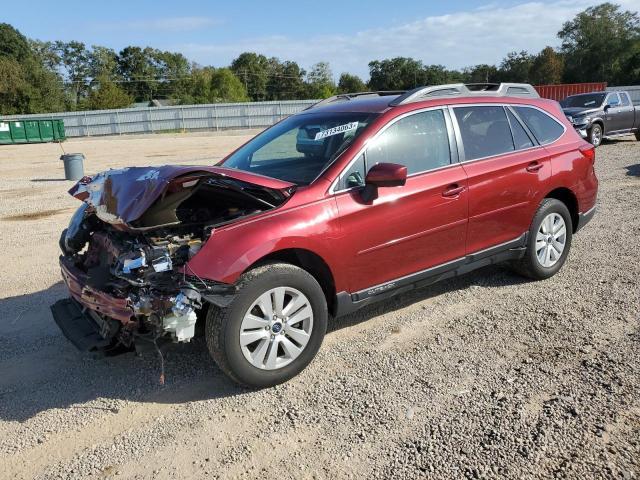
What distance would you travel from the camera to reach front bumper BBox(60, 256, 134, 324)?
3244 mm

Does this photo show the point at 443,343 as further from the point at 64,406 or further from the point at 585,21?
the point at 585,21

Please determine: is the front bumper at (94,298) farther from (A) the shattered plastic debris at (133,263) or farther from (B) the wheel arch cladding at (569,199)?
(B) the wheel arch cladding at (569,199)

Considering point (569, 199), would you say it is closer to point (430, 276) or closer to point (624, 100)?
point (430, 276)

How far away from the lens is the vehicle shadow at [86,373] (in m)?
3.50

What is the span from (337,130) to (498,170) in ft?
4.93

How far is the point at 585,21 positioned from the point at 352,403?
92477 mm

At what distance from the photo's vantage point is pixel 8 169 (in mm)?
19281

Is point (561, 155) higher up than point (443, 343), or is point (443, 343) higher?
point (561, 155)

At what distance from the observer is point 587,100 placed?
17.3 meters

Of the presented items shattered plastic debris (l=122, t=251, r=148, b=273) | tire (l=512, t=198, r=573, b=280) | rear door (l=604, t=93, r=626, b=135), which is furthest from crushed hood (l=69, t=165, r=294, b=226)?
rear door (l=604, t=93, r=626, b=135)

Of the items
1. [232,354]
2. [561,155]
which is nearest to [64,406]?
[232,354]

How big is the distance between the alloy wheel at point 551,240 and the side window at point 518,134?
726 mm

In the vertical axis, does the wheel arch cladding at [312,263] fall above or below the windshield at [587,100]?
below

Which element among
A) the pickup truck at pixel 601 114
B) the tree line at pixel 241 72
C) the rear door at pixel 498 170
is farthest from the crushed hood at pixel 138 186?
the tree line at pixel 241 72
